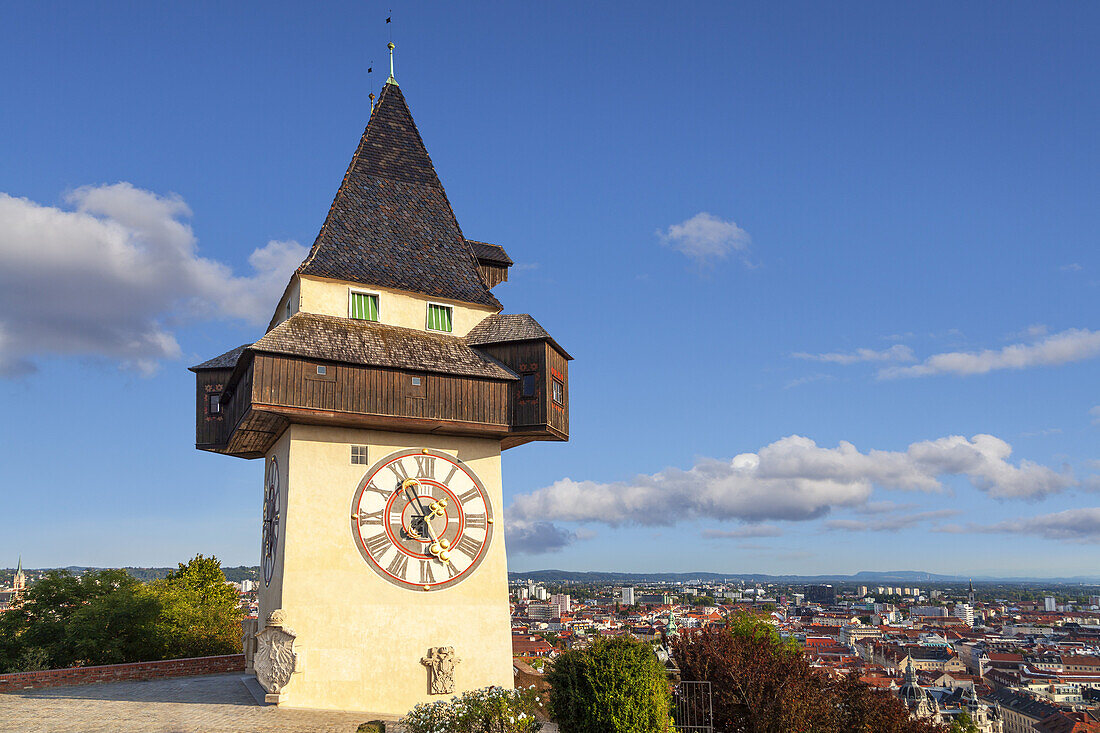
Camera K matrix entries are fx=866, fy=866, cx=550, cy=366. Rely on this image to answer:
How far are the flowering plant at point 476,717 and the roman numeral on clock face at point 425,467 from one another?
5.71 m

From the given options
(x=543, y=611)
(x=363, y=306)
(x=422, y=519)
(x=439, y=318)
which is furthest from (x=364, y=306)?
(x=543, y=611)

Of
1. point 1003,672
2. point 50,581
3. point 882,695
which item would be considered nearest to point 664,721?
point 882,695

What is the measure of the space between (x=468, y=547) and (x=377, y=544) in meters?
2.14

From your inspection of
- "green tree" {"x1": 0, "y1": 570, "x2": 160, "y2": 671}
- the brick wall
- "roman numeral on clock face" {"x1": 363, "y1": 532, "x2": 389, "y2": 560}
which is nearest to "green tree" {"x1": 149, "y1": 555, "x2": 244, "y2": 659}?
"green tree" {"x1": 0, "y1": 570, "x2": 160, "y2": 671}

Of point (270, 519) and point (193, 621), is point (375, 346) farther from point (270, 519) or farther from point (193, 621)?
point (193, 621)

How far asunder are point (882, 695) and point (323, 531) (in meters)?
16.4

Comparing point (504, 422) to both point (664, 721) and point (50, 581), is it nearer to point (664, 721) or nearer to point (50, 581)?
point (664, 721)

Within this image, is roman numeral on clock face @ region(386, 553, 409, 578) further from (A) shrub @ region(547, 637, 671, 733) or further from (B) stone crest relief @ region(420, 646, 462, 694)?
(A) shrub @ region(547, 637, 671, 733)

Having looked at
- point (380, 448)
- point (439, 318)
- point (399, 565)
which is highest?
point (439, 318)

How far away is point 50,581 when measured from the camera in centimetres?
2859

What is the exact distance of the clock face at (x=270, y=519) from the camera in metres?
20.0

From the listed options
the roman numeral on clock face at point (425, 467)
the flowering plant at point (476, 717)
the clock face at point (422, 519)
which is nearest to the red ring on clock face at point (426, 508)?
the clock face at point (422, 519)

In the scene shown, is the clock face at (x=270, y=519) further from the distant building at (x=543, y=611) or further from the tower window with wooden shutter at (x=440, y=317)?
the distant building at (x=543, y=611)

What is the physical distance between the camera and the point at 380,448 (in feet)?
64.4
